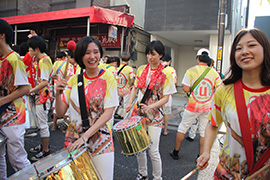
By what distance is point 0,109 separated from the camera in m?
2.55

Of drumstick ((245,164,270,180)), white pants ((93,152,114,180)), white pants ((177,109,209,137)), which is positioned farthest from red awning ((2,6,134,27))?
drumstick ((245,164,270,180))

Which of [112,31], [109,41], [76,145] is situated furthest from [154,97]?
[109,41]

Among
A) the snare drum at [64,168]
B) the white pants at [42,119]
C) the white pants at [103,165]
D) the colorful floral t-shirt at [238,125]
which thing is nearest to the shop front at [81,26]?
the white pants at [42,119]

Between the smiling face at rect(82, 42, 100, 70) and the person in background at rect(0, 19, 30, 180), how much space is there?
1.00 m

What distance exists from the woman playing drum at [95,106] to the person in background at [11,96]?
76cm

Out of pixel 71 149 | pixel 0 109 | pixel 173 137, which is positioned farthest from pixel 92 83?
pixel 173 137

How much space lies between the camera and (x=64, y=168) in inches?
59.6

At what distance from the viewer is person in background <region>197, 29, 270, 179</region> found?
4.98 ft

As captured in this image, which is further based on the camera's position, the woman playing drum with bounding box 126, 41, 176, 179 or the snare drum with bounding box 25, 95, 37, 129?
the snare drum with bounding box 25, 95, 37, 129

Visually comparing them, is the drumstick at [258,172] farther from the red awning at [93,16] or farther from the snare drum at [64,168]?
the red awning at [93,16]

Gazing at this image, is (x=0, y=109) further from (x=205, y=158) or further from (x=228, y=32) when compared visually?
(x=228, y=32)

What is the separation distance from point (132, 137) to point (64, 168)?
1.33 meters

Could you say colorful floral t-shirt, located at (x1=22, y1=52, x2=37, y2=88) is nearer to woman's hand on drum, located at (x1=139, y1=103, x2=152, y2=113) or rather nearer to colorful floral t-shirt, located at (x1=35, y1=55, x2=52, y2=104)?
colorful floral t-shirt, located at (x1=35, y1=55, x2=52, y2=104)

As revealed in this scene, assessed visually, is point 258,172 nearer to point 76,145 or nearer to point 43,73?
point 76,145
